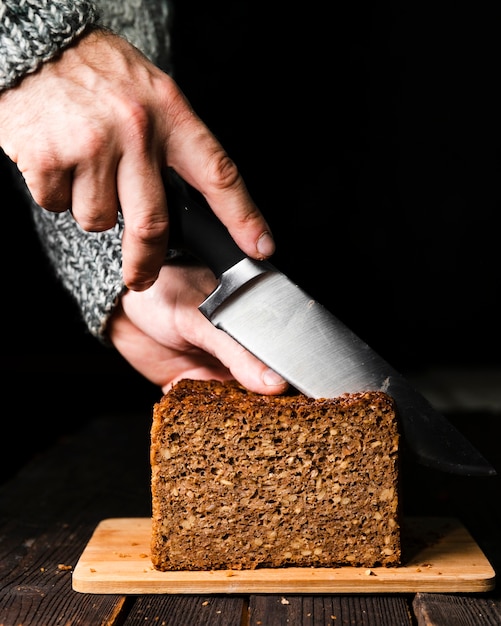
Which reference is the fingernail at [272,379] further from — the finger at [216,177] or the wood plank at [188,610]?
the wood plank at [188,610]

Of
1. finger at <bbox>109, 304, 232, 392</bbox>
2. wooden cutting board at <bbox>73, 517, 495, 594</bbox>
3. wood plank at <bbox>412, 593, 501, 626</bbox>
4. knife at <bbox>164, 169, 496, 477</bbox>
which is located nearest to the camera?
wood plank at <bbox>412, 593, 501, 626</bbox>

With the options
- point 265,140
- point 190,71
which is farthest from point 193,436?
point 265,140

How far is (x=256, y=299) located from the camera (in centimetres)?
139

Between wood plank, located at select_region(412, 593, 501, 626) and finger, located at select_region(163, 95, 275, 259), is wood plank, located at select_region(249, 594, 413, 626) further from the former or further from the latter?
finger, located at select_region(163, 95, 275, 259)

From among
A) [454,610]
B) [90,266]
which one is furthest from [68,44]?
[454,610]

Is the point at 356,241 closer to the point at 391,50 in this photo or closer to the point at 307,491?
the point at 391,50

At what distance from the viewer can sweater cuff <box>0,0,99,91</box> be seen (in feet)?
4.05

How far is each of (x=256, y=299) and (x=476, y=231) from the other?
10.3 feet

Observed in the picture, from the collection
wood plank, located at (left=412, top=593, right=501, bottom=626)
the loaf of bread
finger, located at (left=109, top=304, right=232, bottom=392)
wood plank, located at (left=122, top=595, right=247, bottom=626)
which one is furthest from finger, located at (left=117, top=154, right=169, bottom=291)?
wood plank, located at (left=412, top=593, right=501, bottom=626)

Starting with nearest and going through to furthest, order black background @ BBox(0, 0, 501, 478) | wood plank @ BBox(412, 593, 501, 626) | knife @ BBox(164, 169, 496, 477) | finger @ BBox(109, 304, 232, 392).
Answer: wood plank @ BBox(412, 593, 501, 626) < knife @ BBox(164, 169, 496, 477) < finger @ BBox(109, 304, 232, 392) < black background @ BBox(0, 0, 501, 478)

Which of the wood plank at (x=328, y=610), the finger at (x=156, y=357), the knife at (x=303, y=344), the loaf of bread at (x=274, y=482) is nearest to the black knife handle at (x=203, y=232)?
the knife at (x=303, y=344)

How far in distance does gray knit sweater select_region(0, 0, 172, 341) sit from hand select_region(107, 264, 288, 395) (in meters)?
0.07

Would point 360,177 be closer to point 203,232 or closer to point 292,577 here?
point 203,232

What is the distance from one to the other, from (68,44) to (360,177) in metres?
3.09
